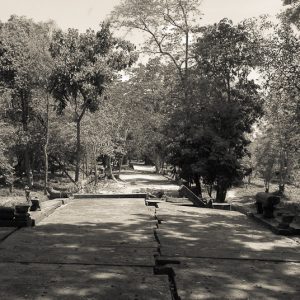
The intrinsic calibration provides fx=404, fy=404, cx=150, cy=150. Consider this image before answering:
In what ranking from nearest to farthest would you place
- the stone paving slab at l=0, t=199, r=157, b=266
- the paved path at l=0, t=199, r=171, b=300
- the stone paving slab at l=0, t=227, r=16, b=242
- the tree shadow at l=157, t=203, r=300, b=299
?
the paved path at l=0, t=199, r=171, b=300 → the tree shadow at l=157, t=203, r=300, b=299 → the stone paving slab at l=0, t=199, r=157, b=266 → the stone paving slab at l=0, t=227, r=16, b=242

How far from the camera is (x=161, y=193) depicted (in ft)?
52.0

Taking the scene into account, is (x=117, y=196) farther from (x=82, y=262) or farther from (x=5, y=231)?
(x=82, y=262)

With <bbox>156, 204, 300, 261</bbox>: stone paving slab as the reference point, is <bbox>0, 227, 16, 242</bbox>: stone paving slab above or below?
above

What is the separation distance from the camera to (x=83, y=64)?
27.6m

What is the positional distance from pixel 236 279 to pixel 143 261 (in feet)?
4.06

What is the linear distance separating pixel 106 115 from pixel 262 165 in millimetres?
16774

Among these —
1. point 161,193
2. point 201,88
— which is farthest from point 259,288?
point 201,88

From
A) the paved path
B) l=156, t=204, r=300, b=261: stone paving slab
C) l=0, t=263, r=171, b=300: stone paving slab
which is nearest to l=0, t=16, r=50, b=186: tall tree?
l=156, t=204, r=300, b=261: stone paving slab

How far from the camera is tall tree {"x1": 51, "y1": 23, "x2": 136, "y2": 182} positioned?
27109mm

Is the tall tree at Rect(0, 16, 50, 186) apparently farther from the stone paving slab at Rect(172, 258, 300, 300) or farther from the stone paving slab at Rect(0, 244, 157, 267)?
the stone paving slab at Rect(172, 258, 300, 300)

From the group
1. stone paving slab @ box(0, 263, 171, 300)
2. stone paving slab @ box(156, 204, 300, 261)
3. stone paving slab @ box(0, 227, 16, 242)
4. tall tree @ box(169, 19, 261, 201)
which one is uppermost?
tall tree @ box(169, 19, 261, 201)

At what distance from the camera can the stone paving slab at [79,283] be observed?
3.97m

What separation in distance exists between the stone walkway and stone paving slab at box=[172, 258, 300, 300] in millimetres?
11

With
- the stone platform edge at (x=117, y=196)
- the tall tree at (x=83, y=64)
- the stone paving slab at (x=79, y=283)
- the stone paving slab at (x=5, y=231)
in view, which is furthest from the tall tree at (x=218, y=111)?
the stone paving slab at (x=79, y=283)
